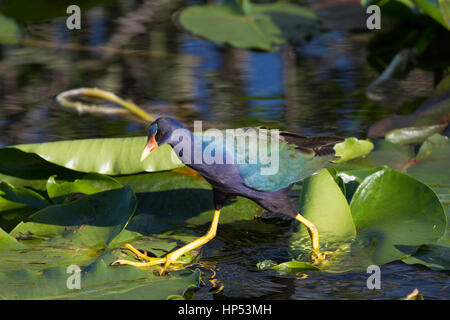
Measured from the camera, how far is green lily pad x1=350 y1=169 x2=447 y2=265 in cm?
177

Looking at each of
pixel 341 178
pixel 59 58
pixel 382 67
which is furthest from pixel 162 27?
pixel 341 178

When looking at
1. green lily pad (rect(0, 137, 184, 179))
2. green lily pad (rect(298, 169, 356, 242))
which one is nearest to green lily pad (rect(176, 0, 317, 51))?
green lily pad (rect(0, 137, 184, 179))

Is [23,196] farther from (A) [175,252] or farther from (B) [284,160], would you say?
(B) [284,160]

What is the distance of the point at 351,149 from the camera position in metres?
2.25

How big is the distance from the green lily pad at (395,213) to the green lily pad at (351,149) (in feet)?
1.16

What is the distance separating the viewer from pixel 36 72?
11.2 feet

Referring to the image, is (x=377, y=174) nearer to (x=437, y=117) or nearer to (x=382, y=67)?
(x=437, y=117)

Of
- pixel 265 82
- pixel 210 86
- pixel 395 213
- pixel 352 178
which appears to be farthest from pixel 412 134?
pixel 210 86

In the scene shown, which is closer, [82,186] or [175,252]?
[175,252]

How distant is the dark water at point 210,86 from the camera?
72.9 inches

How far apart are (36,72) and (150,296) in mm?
2197

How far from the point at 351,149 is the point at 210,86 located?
1141 millimetres

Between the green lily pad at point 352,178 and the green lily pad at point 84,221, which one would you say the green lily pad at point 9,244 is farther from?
the green lily pad at point 352,178

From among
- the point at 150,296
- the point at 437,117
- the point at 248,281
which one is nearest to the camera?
the point at 150,296
